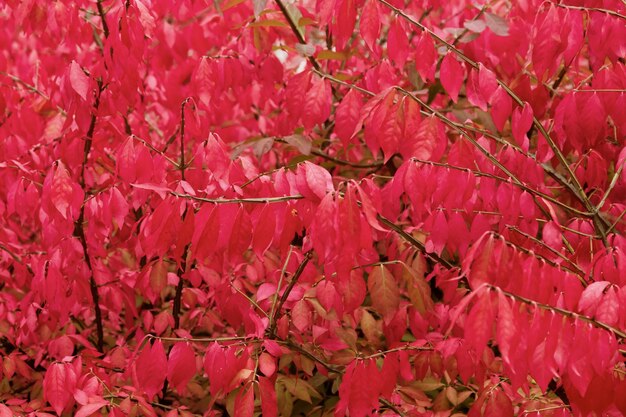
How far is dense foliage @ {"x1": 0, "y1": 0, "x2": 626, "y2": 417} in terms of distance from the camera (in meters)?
1.84

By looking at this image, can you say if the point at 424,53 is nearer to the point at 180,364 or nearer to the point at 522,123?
the point at 522,123

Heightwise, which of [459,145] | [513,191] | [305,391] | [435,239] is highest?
[459,145]

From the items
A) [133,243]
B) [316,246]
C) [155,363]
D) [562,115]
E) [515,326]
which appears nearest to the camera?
[515,326]

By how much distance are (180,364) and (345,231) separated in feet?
2.93

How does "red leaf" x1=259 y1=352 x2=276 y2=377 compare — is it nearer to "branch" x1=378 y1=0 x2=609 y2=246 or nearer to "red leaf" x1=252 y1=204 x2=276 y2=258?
"red leaf" x1=252 y1=204 x2=276 y2=258

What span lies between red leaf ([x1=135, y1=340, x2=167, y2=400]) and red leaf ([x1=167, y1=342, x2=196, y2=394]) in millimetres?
25

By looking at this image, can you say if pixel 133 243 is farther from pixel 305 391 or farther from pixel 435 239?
pixel 435 239

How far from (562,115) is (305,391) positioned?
1436 millimetres

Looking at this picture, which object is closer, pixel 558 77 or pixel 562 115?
pixel 562 115

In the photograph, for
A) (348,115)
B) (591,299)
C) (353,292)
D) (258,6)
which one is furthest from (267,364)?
(258,6)

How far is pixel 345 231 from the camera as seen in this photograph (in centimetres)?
179

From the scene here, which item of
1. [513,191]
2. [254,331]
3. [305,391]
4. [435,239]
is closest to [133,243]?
[254,331]

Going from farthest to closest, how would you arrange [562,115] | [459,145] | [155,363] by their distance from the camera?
[562,115], [155,363], [459,145]

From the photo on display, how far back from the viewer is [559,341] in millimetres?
1658
